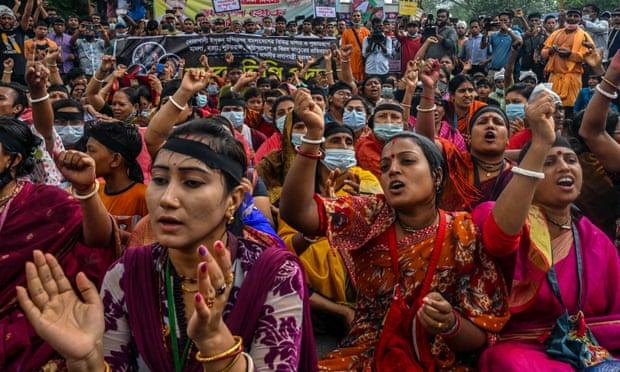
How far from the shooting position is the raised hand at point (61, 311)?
1.65 m

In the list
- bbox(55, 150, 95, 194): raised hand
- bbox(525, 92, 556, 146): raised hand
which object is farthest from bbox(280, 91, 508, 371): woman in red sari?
bbox(55, 150, 95, 194): raised hand

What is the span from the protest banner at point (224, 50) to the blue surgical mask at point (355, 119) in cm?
489

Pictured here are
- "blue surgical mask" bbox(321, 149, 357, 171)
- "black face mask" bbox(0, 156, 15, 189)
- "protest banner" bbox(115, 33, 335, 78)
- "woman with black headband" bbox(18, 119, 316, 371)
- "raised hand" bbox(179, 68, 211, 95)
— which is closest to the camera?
"woman with black headband" bbox(18, 119, 316, 371)

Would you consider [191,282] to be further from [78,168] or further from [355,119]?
[355,119]

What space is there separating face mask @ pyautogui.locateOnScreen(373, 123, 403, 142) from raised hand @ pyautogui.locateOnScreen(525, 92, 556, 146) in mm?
2763

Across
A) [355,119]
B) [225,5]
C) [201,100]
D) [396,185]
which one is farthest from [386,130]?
[225,5]

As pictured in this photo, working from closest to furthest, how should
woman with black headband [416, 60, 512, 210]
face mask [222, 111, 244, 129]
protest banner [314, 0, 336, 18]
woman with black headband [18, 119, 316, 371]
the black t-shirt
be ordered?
woman with black headband [18, 119, 316, 371], woman with black headband [416, 60, 512, 210], face mask [222, 111, 244, 129], the black t-shirt, protest banner [314, 0, 336, 18]

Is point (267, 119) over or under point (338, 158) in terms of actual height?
under

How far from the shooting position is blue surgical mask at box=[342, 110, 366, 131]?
6059mm

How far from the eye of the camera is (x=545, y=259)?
249 cm

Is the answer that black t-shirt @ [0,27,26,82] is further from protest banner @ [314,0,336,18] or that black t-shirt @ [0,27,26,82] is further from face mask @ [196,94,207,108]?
protest banner @ [314,0,336,18]

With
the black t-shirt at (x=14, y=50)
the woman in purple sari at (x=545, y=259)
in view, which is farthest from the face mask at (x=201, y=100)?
the woman in purple sari at (x=545, y=259)

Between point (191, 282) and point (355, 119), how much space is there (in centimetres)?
419

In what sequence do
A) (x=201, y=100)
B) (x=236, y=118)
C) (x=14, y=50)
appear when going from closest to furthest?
(x=236, y=118)
(x=201, y=100)
(x=14, y=50)
